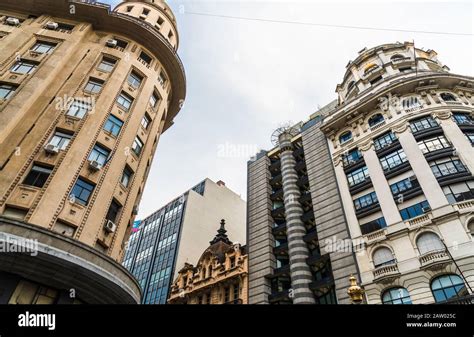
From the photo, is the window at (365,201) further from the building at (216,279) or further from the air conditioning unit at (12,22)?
the air conditioning unit at (12,22)

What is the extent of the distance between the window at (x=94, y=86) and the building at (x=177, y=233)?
32.1 metres

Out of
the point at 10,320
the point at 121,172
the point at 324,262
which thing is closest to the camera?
the point at 10,320

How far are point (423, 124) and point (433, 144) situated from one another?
2.95 meters

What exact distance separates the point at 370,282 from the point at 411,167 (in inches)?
424

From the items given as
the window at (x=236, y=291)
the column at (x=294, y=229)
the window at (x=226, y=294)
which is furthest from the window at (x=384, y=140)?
the window at (x=226, y=294)

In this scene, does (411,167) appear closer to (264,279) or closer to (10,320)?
(264,279)

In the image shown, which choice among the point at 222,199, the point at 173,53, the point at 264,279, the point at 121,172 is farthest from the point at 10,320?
the point at 222,199

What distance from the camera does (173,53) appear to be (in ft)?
90.7

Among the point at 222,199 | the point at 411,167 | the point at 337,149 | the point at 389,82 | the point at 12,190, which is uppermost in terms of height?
the point at 222,199

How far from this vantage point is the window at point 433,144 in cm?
2620

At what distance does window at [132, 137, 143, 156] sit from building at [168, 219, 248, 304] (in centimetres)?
1903

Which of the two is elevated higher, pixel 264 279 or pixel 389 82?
pixel 389 82

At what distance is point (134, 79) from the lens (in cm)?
2420

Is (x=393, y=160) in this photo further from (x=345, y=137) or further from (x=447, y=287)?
(x=447, y=287)
